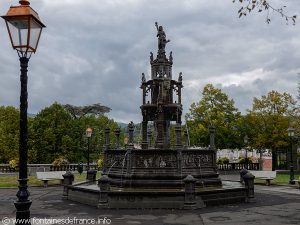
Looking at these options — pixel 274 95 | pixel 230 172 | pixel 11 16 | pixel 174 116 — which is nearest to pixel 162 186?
pixel 174 116

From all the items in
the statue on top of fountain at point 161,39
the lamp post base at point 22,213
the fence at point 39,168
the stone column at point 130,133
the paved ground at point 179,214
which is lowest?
the paved ground at point 179,214

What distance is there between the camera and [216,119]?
45.2 meters

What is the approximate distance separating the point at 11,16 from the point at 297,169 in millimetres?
47214

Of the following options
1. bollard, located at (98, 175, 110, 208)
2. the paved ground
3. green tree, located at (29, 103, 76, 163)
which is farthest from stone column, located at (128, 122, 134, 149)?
green tree, located at (29, 103, 76, 163)

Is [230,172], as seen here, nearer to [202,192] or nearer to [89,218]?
[202,192]

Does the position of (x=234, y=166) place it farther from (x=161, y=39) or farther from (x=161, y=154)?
(x=161, y=154)

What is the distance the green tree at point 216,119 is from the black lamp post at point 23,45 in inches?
1524

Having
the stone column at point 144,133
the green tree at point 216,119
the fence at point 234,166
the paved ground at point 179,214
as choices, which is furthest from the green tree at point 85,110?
the paved ground at point 179,214

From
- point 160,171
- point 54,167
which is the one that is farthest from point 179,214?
point 54,167

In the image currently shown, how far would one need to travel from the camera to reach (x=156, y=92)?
69.1ft

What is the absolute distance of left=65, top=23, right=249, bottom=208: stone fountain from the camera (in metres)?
14.9

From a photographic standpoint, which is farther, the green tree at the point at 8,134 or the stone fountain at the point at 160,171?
the green tree at the point at 8,134

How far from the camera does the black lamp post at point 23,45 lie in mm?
6258

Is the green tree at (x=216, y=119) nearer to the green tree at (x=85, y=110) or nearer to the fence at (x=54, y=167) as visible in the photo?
the fence at (x=54, y=167)
